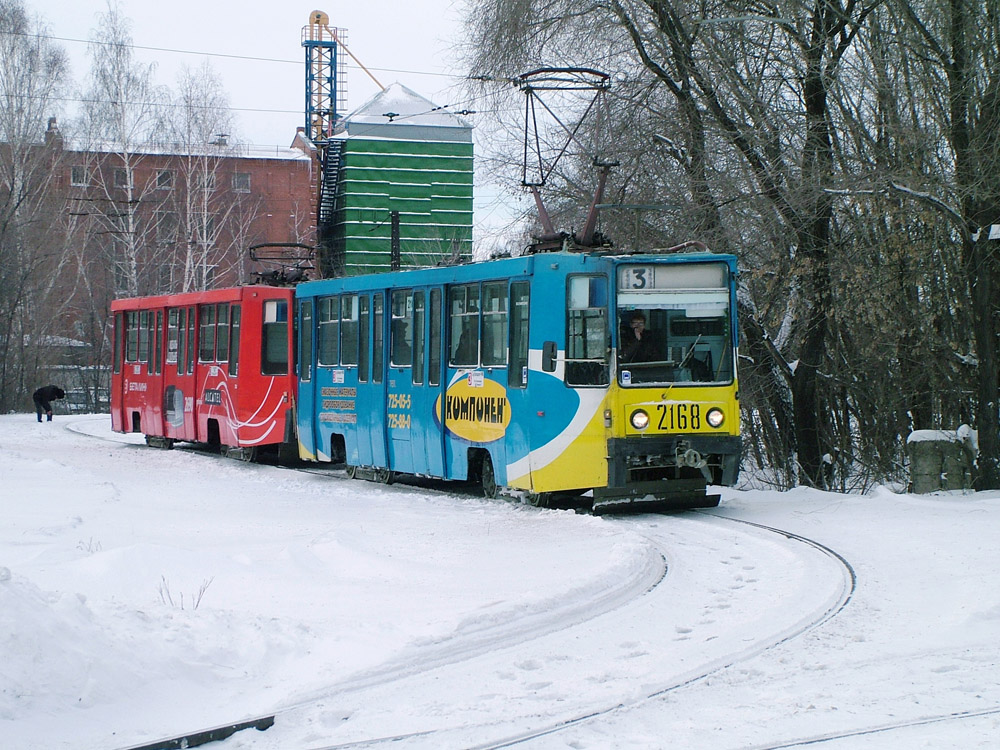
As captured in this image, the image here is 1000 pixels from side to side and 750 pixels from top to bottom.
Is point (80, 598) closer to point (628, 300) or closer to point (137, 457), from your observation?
point (628, 300)

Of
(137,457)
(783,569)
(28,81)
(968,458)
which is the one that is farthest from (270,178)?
(783,569)

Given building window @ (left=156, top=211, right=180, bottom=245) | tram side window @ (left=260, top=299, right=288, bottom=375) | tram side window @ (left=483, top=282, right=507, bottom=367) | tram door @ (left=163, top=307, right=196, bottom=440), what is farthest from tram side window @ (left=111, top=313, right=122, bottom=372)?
building window @ (left=156, top=211, right=180, bottom=245)

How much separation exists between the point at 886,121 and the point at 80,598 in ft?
38.6

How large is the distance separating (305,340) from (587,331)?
8.04 metres

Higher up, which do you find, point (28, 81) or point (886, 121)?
point (28, 81)

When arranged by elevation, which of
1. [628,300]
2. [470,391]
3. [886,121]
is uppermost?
[886,121]

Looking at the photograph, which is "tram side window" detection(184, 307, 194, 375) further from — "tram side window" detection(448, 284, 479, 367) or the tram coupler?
the tram coupler

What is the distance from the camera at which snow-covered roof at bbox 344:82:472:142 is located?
54531 millimetres

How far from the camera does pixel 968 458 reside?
53.3 feet

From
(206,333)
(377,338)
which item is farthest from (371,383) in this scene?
(206,333)

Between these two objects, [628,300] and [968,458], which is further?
[968,458]

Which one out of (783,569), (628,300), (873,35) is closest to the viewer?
(783,569)

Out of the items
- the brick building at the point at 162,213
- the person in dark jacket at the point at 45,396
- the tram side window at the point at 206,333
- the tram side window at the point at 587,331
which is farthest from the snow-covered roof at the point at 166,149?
the tram side window at the point at 587,331

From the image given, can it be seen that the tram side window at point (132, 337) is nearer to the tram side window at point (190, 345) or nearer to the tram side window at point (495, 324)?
the tram side window at point (190, 345)
